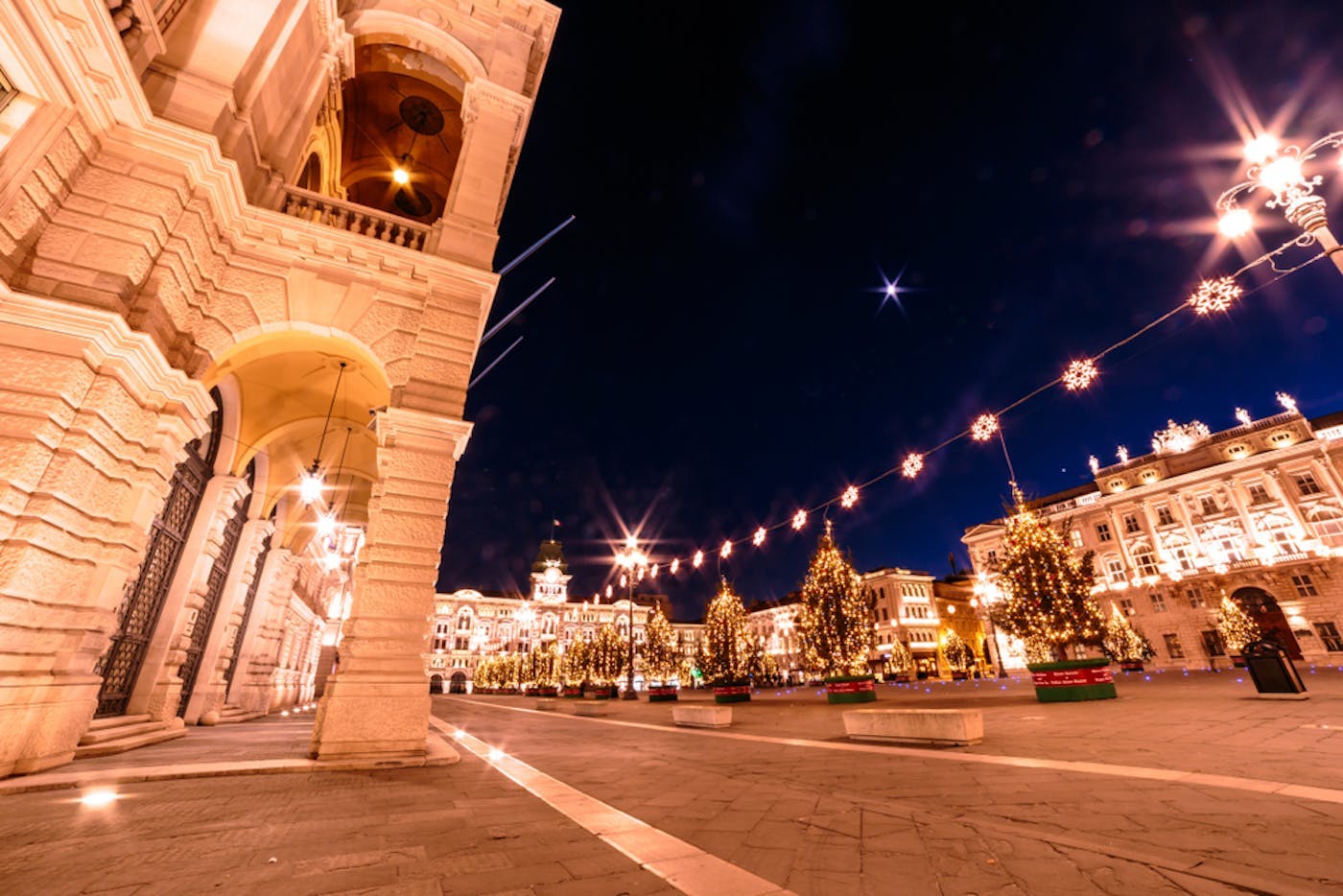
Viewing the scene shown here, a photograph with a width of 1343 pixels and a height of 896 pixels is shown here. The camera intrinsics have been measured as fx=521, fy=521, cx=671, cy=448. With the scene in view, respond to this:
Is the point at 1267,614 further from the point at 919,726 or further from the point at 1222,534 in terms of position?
the point at 919,726

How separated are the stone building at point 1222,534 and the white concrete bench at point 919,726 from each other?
119ft

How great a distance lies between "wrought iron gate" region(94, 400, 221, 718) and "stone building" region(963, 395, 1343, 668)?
45134mm

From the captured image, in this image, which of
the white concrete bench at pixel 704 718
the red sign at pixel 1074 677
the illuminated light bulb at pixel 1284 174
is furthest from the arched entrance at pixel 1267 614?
the illuminated light bulb at pixel 1284 174

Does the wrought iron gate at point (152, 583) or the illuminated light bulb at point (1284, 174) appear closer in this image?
the illuminated light bulb at point (1284, 174)

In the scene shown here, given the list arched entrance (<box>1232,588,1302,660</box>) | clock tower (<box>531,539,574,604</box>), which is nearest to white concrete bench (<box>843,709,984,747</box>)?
arched entrance (<box>1232,588,1302,660</box>)

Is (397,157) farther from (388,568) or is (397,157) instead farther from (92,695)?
(92,695)

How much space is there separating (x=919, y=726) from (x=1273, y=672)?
411 inches

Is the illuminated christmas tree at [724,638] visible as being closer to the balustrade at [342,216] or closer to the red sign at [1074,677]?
the red sign at [1074,677]

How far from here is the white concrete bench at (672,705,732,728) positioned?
1376 cm

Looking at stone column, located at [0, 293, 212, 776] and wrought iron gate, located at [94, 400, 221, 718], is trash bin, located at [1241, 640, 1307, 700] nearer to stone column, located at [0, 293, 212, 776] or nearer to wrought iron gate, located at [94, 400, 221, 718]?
stone column, located at [0, 293, 212, 776]

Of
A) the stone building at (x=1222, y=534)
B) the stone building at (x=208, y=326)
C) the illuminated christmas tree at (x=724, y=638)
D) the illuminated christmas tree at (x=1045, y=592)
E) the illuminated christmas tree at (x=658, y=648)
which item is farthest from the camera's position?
A: the illuminated christmas tree at (x=658, y=648)

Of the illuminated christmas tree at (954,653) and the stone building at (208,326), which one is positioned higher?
the stone building at (208,326)

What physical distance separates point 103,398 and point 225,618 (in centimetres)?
905

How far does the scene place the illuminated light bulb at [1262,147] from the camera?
20.2 ft
